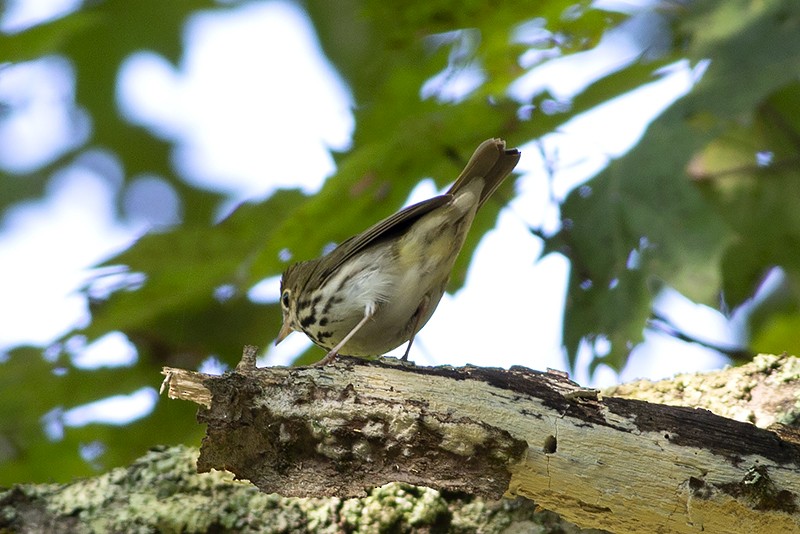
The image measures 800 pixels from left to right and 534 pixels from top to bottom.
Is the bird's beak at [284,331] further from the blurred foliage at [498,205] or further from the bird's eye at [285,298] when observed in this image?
the blurred foliage at [498,205]

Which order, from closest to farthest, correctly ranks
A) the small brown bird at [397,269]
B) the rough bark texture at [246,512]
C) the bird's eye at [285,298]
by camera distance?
the rough bark texture at [246,512] < the small brown bird at [397,269] < the bird's eye at [285,298]

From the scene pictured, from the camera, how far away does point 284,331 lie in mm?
4859

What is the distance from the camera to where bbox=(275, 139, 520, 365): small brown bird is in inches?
162

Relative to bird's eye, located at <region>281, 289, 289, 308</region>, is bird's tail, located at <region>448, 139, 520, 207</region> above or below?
above

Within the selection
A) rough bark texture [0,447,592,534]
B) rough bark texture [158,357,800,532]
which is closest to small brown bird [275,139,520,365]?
rough bark texture [0,447,592,534]

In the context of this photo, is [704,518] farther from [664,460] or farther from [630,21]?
[630,21]

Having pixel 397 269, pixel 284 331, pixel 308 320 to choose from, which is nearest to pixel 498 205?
pixel 397 269

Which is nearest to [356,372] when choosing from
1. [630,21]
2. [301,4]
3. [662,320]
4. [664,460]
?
[664,460]

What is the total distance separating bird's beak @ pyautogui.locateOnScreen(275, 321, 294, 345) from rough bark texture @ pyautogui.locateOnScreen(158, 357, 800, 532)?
2031 millimetres

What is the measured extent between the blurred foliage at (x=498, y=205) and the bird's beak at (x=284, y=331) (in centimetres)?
21

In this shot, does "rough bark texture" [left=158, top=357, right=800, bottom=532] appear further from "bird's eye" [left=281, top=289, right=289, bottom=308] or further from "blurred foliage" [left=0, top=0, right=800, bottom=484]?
"bird's eye" [left=281, top=289, right=289, bottom=308]

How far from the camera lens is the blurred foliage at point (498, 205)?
4043mm

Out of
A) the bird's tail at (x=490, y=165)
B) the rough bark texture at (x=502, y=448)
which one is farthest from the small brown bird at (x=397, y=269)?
the rough bark texture at (x=502, y=448)

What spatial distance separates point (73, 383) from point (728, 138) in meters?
3.71
